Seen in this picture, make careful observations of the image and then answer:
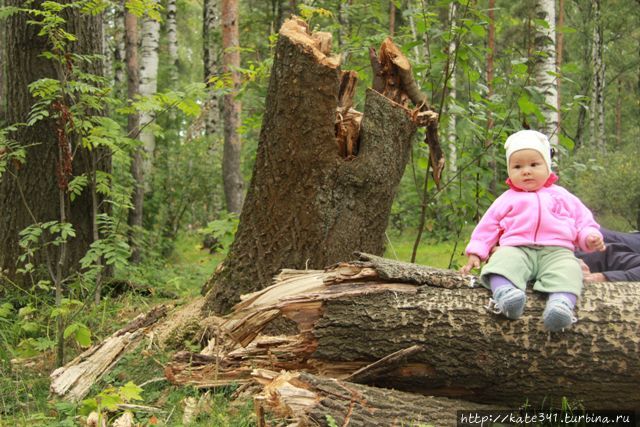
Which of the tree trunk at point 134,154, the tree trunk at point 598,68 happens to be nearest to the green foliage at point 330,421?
the tree trunk at point 134,154

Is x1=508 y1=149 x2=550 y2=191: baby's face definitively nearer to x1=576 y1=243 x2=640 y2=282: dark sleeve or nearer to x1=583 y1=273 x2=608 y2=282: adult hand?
x1=583 y1=273 x2=608 y2=282: adult hand

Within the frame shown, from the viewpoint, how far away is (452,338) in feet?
10.4

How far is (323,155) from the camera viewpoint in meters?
4.18

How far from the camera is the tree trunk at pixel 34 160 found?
5789 millimetres

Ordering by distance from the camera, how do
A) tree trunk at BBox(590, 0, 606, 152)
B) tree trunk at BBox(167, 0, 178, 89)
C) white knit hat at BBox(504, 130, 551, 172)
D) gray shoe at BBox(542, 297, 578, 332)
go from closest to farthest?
gray shoe at BBox(542, 297, 578, 332) → white knit hat at BBox(504, 130, 551, 172) → tree trunk at BBox(167, 0, 178, 89) → tree trunk at BBox(590, 0, 606, 152)

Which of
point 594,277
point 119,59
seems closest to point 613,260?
point 594,277

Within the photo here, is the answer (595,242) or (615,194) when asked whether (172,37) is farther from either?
(595,242)

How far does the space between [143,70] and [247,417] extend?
8.97 m

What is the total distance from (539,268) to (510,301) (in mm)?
378

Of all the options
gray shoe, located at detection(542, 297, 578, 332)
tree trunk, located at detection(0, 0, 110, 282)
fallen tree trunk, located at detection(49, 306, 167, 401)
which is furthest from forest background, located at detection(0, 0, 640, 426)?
gray shoe, located at detection(542, 297, 578, 332)

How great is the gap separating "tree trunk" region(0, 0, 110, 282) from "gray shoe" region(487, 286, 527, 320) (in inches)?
164

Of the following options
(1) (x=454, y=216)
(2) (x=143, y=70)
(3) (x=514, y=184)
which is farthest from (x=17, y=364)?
(2) (x=143, y=70)

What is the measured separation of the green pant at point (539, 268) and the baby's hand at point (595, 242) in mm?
115

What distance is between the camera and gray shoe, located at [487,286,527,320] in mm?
3009
